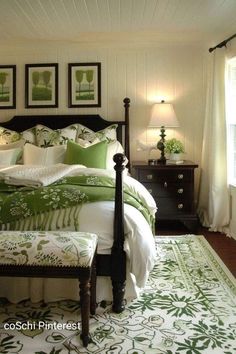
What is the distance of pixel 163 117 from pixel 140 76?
27.5 inches

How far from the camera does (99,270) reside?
1913mm

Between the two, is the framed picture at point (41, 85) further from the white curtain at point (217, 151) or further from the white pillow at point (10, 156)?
the white curtain at point (217, 151)

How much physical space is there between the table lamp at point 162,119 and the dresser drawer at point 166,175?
0.22 metres

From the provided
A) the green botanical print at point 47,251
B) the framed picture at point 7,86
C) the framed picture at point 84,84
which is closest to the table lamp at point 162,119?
the framed picture at point 84,84

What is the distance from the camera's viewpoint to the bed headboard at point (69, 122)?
3.93 m

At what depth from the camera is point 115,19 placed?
3387 millimetres

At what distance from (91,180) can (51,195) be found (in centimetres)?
34

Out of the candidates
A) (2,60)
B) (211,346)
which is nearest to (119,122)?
(2,60)

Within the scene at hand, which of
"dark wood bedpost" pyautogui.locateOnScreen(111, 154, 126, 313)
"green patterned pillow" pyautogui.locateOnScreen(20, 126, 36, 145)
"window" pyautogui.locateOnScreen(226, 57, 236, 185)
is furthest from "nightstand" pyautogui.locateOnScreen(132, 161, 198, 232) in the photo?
"dark wood bedpost" pyautogui.locateOnScreen(111, 154, 126, 313)

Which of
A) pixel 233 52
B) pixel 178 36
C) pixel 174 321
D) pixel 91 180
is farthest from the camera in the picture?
pixel 178 36

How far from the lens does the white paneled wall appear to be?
13.1ft

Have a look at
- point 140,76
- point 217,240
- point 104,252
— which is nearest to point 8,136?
point 140,76

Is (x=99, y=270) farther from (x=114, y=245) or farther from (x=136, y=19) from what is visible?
(x=136, y=19)

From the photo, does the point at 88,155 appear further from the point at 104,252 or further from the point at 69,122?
the point at 104,252
